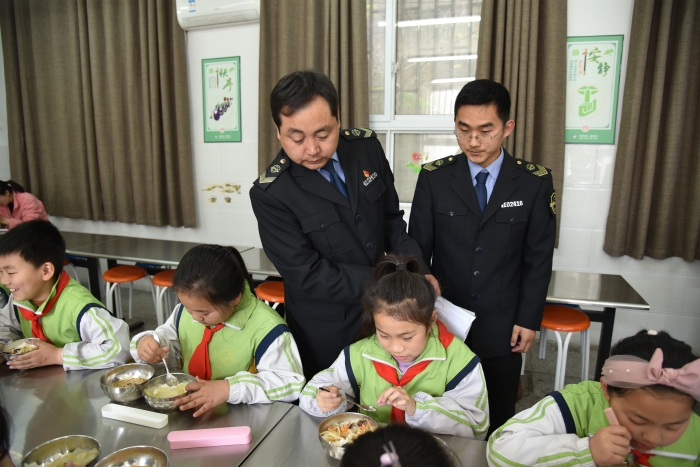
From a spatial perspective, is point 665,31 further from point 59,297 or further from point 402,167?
point 59,297

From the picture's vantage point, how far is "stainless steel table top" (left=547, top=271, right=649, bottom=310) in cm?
230

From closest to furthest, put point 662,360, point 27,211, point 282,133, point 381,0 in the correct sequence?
point 662,360 → point 282,133 → point 381,0 → point 27,211

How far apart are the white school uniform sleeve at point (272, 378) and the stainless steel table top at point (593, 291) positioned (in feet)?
4.86

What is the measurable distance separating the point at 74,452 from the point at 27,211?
3.49m

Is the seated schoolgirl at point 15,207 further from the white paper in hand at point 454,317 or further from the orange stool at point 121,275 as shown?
the white paper in hand at point 454,317

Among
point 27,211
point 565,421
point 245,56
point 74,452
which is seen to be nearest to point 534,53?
point 245,56

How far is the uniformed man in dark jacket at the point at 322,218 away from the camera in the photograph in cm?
135

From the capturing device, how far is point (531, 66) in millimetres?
3025

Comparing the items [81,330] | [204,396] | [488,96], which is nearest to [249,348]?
[204,396]

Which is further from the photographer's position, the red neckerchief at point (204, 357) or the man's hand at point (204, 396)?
the red neckerchief at point (204, 357)

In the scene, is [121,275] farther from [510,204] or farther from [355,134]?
[510,204]

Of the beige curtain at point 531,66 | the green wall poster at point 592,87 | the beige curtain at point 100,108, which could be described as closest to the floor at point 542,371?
the beige curtain at point 531,66

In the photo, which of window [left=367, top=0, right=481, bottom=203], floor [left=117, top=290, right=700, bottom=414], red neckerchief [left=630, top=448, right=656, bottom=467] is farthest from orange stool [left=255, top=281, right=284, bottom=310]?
red neckerchief [left=630, top=448, right=656, bottom=467]

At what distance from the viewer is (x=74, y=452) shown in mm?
1034
